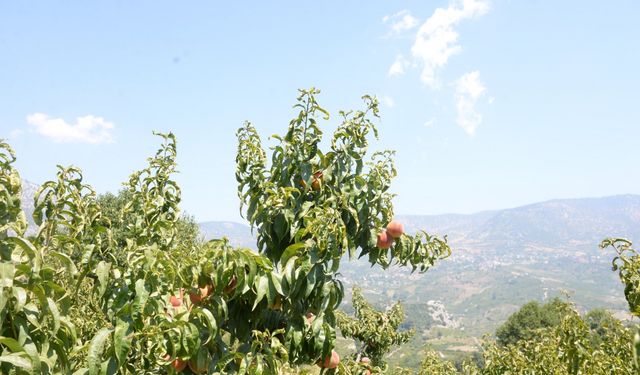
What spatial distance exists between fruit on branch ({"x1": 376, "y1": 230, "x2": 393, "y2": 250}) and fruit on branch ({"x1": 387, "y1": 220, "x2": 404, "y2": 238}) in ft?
0.12

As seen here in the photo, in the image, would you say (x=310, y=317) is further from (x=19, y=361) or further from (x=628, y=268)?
(x=628, y=268)

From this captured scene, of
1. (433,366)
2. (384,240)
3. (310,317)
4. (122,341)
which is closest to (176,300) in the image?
(122,341)

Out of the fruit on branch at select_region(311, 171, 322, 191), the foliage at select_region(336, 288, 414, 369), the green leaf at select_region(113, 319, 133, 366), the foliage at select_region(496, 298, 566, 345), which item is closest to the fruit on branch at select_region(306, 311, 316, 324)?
the fruit on branch at select_region(311, 171, 322, 191)

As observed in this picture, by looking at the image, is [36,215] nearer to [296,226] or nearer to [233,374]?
[233,374]

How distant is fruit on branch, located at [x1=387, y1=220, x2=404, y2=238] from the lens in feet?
14.2

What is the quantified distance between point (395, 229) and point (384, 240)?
14 cm

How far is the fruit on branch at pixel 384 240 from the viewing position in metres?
4.36

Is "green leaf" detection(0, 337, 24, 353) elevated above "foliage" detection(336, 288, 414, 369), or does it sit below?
above

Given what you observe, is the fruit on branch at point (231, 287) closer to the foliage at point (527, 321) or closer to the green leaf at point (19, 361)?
the green leaf at point (19, 361)

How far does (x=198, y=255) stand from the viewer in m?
3.27

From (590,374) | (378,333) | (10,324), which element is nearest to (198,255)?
(10,324)

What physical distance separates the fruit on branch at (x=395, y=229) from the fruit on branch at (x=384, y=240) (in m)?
0.04

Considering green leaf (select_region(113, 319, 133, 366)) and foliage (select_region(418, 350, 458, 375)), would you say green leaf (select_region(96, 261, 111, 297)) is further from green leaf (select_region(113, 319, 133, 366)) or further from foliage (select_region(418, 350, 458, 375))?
foliage (select_region(418, 350, 458, 375))

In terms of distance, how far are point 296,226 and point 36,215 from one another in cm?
179
